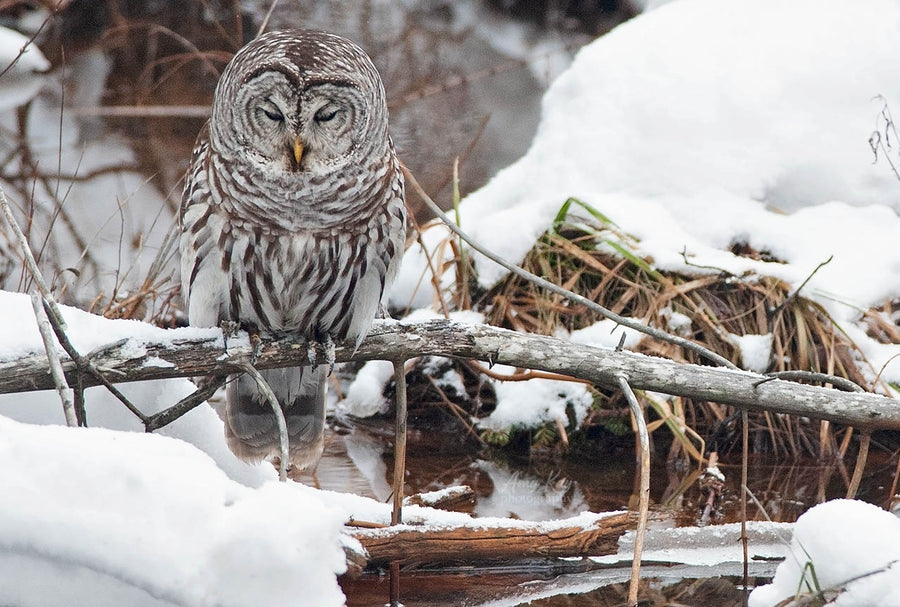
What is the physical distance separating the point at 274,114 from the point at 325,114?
152 mm

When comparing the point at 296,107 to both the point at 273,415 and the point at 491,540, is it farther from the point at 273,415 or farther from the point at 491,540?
the point at 491,540

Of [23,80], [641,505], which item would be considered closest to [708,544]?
[641,505]

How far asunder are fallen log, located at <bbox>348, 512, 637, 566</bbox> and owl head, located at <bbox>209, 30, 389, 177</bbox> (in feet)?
3.68

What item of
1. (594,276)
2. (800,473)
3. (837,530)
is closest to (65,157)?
(594,276)

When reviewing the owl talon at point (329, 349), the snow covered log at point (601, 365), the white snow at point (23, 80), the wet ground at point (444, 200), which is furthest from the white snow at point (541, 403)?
the white snow at point (23, 80)

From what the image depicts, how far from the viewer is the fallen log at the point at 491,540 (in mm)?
3299

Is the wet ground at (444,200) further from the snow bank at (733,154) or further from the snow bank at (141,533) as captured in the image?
the snow bank at (141,533)

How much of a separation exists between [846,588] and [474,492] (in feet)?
6.07

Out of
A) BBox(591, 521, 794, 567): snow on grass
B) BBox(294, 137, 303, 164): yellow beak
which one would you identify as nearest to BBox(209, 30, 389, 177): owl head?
BBox(294, 137, 303, 164): yellow beak

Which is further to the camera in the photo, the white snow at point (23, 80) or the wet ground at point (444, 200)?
the white snow at point (23, 80)

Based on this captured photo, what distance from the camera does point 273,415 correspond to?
384 cm

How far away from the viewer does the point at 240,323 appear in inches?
139

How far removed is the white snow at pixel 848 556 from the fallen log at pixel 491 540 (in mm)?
672

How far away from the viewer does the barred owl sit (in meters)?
3.28
